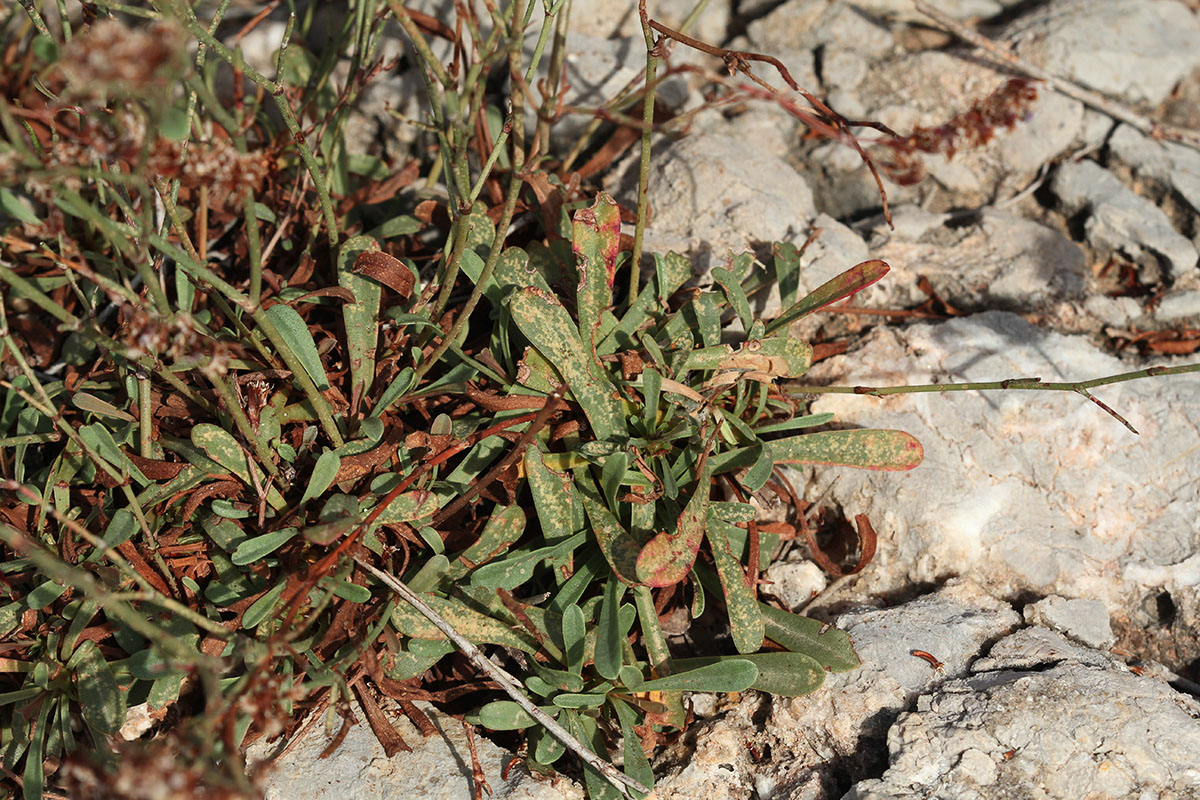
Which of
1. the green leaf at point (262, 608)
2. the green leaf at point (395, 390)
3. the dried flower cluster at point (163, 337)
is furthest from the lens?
the green leaf at point (395, 390)

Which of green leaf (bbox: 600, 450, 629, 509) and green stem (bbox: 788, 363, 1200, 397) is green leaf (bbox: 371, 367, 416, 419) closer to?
green leaf (bbox: 600, 450, 629, 509)

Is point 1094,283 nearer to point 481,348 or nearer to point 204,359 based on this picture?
point 481,348

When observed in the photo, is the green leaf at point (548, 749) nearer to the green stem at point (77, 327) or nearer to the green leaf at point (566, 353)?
the green leaf at point (566, 353)

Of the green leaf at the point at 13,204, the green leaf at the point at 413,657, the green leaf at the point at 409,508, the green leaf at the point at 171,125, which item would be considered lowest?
the green leaf at the point at 413,657

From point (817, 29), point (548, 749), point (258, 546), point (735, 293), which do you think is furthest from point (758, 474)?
point (817, 29)

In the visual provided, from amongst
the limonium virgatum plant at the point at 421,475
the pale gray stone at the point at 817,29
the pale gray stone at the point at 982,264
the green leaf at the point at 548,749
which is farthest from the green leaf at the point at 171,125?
the pale gray stone at the point at 817,29

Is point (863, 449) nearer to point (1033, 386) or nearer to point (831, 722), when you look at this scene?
point (1033, 386)
